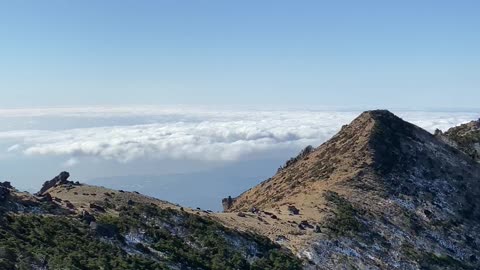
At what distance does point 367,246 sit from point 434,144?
156ft

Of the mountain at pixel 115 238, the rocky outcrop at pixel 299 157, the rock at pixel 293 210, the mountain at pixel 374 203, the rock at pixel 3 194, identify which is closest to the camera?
the mountain at pixel 115 238

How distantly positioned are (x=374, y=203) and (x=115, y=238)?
49674 millimetres

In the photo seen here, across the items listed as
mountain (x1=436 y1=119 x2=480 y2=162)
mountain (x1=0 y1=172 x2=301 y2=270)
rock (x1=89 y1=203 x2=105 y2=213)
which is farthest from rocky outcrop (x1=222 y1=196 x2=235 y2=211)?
rock (x1=89 y1=203 x2=105 y2=213)

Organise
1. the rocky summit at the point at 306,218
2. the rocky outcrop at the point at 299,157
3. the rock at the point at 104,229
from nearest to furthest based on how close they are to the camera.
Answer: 1. the rocky summit at the point at 306,218
2. the rock at the point at 104,229
3. the rocky outcrop at the point at 299,157

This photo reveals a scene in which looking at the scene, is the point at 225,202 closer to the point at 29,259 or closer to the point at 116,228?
the point at 116,228

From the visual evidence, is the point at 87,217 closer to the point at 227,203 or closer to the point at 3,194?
the point at 3,194

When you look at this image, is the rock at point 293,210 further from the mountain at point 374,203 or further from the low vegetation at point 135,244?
the low vegetation at point 135,244

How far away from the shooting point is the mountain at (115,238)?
175ft

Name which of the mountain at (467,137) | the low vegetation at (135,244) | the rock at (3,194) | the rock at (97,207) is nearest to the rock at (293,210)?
the low vegetation at (135,244)

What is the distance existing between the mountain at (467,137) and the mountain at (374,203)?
27.8 feet

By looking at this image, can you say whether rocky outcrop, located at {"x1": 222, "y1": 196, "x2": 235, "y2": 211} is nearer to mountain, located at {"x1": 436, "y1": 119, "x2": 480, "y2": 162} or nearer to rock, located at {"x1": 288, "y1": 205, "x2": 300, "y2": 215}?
rock, located at {"x1": 288, "y1": 205, "x2": 300, "y2": 215}

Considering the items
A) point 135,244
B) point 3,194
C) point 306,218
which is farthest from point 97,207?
point 306,218

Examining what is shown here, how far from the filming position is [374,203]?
96.3 metres

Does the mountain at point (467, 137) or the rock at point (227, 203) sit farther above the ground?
the mountain at point (467, 137)
